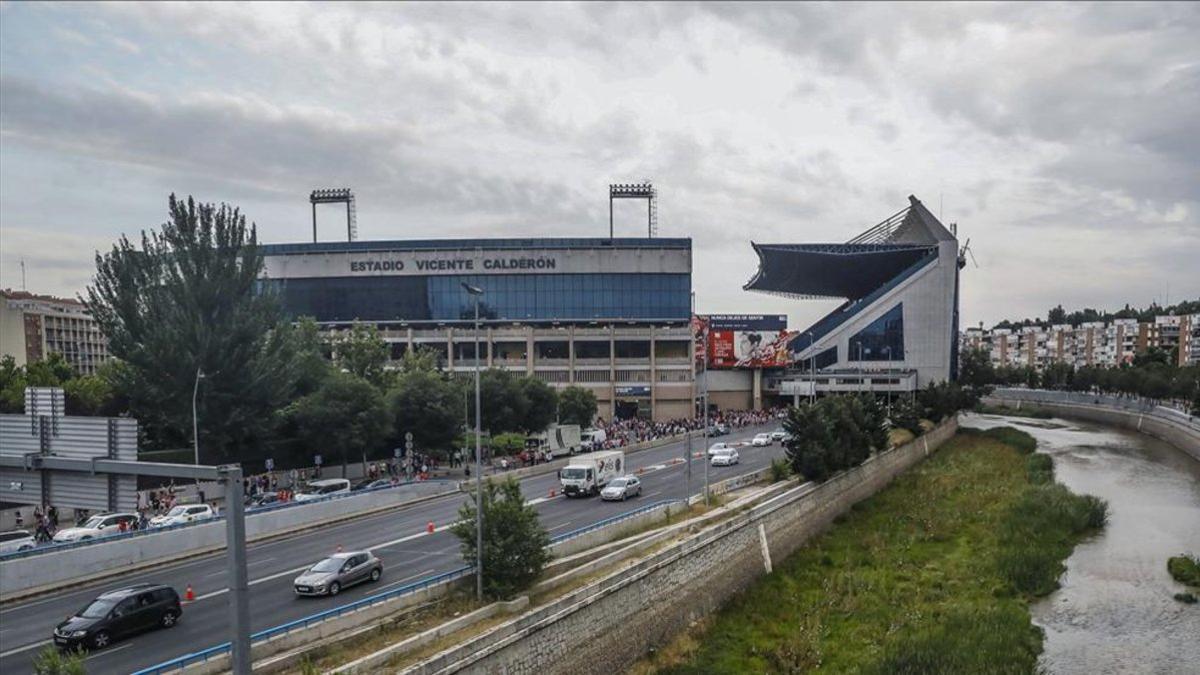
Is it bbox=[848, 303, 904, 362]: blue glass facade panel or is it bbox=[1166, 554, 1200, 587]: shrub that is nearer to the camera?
bbox=[1166, 554, 1200, 587]: shrub

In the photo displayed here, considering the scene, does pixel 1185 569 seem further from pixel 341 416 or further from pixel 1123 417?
pixel 1123 417

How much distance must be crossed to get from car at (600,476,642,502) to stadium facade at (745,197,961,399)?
66.1 m

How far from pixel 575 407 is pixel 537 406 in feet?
32.3

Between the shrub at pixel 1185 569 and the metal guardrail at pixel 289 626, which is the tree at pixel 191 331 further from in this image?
the shrub at pixel 1185 569

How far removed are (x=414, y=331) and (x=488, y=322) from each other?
31.6 feet

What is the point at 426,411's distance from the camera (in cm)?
5225

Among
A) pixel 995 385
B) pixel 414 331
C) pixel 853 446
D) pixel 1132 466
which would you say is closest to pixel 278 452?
pixel 853 446

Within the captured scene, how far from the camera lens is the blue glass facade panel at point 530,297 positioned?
9556 centimetres

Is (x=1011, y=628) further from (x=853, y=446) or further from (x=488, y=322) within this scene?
(x=488, y=322)

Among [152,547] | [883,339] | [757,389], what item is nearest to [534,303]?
[757,389]

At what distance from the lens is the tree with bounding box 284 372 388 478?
47.2m

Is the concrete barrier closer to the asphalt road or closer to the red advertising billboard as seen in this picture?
the asphalt road

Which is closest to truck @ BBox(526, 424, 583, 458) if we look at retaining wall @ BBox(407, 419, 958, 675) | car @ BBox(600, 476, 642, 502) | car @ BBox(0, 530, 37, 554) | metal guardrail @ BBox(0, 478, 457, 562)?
car @ BBox(600, 476, 642, 502)

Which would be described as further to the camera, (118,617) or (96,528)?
(96,528)
